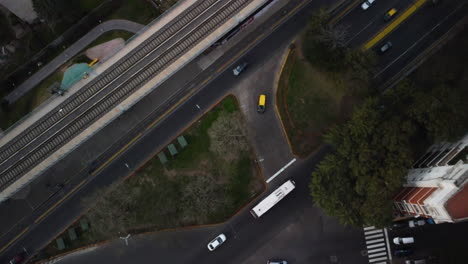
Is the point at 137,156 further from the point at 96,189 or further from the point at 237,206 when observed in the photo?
the point at 237,206

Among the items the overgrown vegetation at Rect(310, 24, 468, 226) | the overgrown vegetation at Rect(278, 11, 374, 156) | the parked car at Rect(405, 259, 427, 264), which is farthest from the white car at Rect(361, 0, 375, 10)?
the parked car at Rect(405, 259, 427, 264)

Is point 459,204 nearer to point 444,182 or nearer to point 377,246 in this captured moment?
point 444,182

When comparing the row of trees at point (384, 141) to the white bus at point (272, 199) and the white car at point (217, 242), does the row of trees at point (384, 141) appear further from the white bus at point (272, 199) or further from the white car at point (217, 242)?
the white car at point (217, 242)

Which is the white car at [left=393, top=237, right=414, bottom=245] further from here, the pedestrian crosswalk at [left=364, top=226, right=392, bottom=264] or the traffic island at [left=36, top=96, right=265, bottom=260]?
the traffic island at [left=36, top=96, right=265, bottom=260]

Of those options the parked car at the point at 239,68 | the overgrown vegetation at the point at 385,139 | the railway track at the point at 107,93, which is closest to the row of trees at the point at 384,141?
the overgrown vegetation at the point at 385,139

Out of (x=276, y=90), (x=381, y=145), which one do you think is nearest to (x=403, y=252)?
(x=381, y=145)

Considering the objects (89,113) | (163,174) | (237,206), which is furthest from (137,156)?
(237,206)
